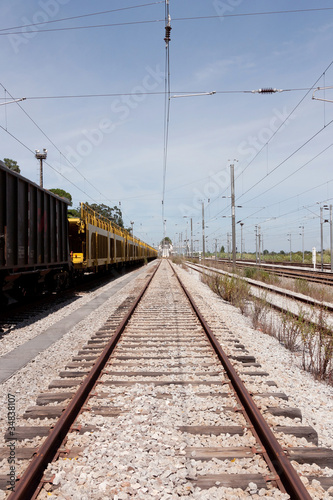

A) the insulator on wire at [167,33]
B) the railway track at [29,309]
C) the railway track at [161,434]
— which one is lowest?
the railway track at [161,434]

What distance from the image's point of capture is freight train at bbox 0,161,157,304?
830cm

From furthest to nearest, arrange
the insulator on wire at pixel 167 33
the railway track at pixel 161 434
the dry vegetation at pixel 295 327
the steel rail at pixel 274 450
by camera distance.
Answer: the insulator on wire at pixel 167 33 < the dry vegetation at pixel 295 327 < the railway track at pixel 161 434 < the steel rail at pixel 274 450

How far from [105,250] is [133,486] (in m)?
20.3

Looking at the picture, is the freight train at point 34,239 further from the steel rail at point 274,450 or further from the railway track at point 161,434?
the steel rail at point 274,450

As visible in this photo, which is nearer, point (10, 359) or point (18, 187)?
point (10, 359)

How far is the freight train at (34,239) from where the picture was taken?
327 inches

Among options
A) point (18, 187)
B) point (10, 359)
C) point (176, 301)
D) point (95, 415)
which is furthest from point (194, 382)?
point (176, 301)

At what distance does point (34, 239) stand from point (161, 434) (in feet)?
25.9

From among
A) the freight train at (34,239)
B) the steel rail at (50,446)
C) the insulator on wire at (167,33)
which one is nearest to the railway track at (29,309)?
the freight train at (34,239)

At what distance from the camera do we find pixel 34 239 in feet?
33.1

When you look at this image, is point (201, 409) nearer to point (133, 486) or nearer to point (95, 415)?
point (95, 415)

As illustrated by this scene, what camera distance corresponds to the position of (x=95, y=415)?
3.74 m

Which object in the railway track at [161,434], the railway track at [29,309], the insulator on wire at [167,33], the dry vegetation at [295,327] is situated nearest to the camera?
the railway track at [161,434]

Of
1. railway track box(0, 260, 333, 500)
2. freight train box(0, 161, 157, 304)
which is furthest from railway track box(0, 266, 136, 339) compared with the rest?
railway track box(0, 260, 333, 500)
